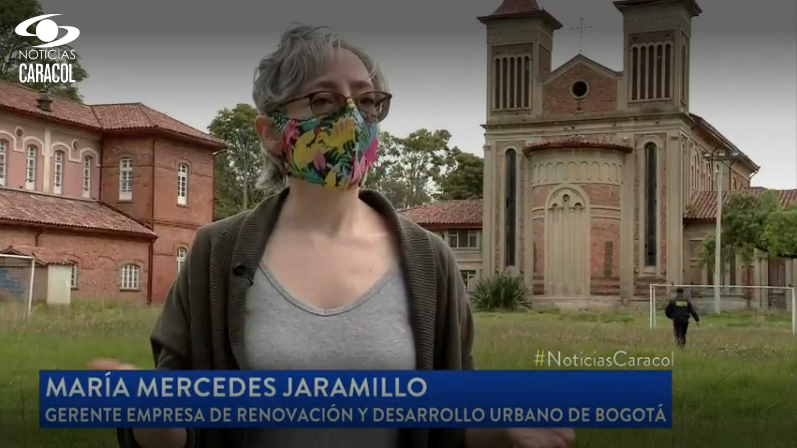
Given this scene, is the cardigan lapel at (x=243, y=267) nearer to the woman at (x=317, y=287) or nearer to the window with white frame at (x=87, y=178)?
the woman at (x=317, y=287)

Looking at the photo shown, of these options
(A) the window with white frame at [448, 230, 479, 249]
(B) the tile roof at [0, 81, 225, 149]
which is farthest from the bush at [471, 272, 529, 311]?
(B) the tile roof at [0, 81, 225, 149]

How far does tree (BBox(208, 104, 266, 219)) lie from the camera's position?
8.85ft

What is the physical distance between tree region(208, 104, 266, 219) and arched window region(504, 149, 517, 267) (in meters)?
1.12

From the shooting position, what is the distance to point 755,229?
12.0ft

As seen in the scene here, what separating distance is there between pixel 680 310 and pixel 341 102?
8.22 ft

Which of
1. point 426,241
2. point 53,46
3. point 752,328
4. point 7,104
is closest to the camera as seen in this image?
point 426,241

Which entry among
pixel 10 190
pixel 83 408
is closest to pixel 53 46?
pixel 10 190

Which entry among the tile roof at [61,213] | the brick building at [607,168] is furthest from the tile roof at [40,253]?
the brick building at [607,168]

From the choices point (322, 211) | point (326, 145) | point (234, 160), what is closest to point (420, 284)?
point (322, 211)

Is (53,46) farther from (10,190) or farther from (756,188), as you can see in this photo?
(756,188)

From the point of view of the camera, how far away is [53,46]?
3.06m

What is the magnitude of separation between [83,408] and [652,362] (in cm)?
231

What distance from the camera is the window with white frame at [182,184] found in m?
3.36

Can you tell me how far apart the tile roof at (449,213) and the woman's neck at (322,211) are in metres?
1.50
